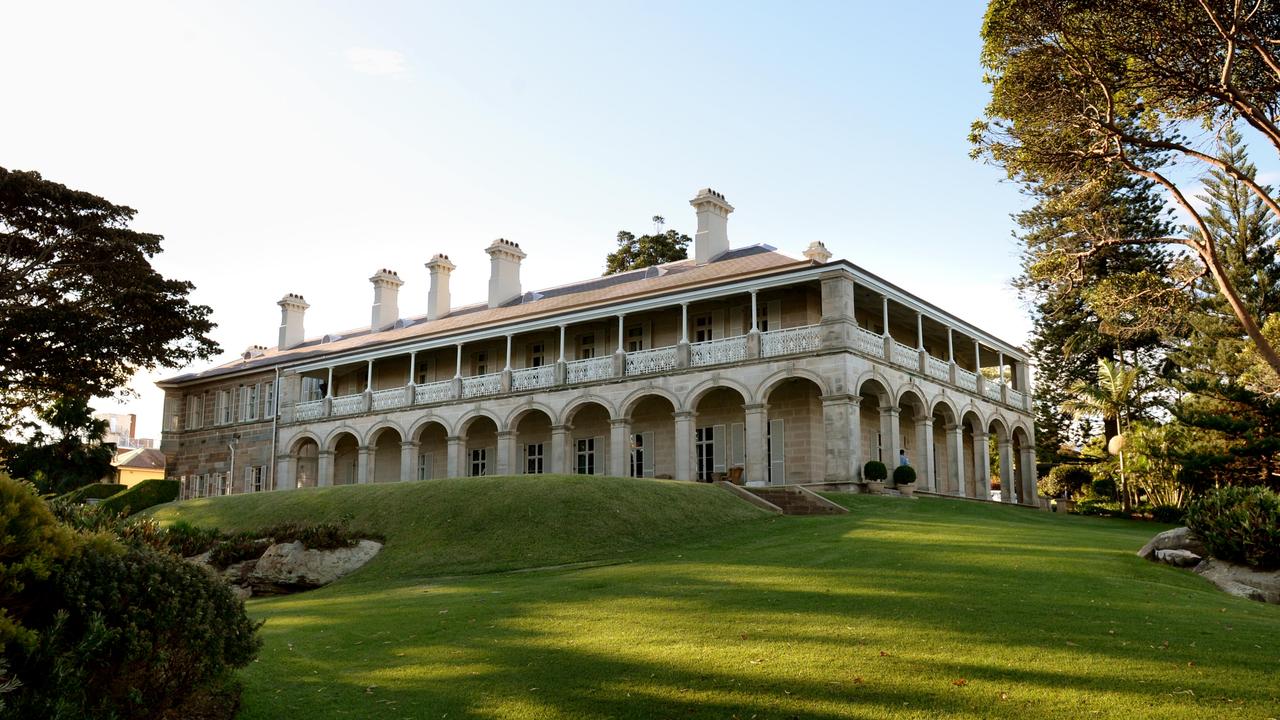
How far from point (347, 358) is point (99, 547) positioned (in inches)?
1260

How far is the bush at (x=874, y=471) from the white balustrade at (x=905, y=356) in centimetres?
367

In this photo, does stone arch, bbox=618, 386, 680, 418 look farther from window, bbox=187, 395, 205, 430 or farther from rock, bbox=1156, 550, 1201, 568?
window, bbox=187, 395, 205, 430

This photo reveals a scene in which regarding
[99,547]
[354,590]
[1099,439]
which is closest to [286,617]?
[354,590]

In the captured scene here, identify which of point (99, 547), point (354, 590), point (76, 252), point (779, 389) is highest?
point (76, 252)

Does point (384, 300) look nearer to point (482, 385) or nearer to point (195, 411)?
point (195, 411)

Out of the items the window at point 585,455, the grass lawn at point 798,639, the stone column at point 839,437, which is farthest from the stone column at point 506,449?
the grass lawn at point 798,639

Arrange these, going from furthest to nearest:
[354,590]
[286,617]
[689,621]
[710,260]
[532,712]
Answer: [710,260] → [354,590] → [286,617] → [689,621] → [532,712]

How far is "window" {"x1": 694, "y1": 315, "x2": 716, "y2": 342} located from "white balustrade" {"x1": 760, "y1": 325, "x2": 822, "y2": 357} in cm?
324

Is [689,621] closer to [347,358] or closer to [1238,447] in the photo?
[1238,447]

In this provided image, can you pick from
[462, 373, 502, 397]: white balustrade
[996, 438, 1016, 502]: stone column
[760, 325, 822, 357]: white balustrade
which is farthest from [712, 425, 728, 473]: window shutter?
[996, 438, 1016, 502]: stone column

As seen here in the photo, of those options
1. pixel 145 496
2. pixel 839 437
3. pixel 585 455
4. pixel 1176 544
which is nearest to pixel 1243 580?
pixel 1176 544

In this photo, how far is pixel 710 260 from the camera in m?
33.8

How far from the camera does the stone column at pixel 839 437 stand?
25.2m

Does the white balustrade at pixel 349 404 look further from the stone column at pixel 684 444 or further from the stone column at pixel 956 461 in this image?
the stone column at pixel 956 461
